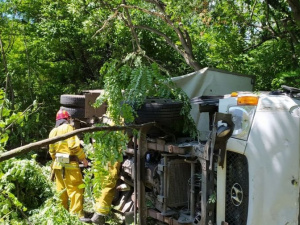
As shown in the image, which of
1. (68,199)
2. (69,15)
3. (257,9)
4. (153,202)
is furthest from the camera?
(69,15)

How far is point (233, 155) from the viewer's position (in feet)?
11.0

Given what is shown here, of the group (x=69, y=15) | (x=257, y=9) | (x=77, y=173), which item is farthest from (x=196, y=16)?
(x=77, y=173)

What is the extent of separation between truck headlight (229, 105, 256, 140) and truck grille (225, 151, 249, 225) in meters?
0.20

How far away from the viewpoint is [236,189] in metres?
3.28

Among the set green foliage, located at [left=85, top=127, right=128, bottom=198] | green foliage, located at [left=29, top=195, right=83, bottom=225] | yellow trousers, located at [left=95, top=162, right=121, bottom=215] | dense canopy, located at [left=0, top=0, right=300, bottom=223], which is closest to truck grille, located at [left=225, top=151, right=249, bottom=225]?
green foliage, located at [left=85, top=127, right=128, bottom=198]

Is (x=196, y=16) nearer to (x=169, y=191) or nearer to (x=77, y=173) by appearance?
(x=77, y=173)

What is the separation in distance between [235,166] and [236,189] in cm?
21

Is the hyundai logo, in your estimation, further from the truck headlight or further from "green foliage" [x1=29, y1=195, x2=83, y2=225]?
"green foliage" [x1=29, y1=195, x2=83, y2=225]

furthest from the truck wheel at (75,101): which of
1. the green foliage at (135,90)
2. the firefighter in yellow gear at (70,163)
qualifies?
the green foliage at (135,90)

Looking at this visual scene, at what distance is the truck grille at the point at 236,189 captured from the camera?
10.6 feet

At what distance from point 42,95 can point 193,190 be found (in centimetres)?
711

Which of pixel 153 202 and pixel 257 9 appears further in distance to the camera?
pixel 257 9

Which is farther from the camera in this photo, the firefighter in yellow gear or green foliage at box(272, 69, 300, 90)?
green foliage at box(272, 69, 300, 90)

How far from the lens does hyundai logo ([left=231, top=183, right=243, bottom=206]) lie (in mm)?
3252
